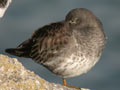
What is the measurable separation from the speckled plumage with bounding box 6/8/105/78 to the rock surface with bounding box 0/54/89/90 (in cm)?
378

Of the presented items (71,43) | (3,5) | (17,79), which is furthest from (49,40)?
(17,79)

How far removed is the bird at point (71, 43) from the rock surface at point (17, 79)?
3.77m

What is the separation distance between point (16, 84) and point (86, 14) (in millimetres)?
5844

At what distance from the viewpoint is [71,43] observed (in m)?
12.0

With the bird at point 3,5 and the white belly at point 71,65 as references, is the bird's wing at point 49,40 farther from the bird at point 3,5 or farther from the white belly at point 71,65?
the bird at point 3,5

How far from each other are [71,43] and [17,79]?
487 cm

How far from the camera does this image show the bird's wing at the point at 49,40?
40.1 ft

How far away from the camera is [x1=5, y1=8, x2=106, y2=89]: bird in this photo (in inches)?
471

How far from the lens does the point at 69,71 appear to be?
12.0 meters

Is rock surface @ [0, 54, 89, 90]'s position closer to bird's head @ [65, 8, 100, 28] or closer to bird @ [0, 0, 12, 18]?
bird's head @ [65, 8, 100, 28]

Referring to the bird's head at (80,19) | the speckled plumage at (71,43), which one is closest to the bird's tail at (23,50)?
the speckled plumage at (71,43)

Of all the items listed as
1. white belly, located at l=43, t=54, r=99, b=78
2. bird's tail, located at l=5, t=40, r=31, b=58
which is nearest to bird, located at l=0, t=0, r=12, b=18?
bird's tail, located at l=5, t=40, r=31, b=58

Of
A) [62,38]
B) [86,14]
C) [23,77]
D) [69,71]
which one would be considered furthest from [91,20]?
[23,77]

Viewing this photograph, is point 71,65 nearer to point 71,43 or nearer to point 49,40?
point 71,43
